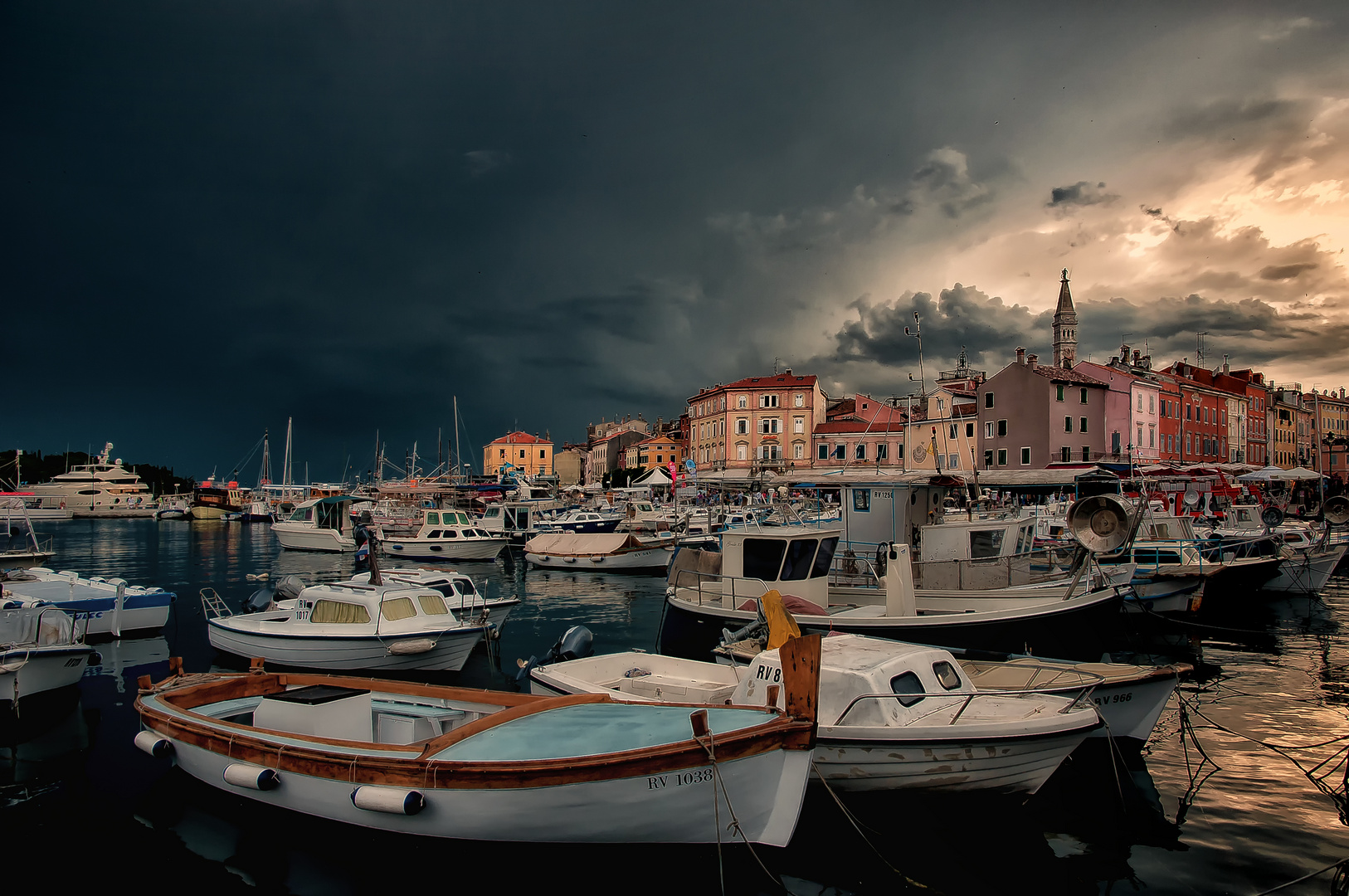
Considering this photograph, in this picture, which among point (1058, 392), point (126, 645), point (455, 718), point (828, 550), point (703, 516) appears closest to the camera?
point (455, 718)

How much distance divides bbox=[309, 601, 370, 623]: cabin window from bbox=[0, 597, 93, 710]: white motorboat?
12.9 feet

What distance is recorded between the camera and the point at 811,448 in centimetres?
8006

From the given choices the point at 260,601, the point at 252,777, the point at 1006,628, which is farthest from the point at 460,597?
the point at 1006,628

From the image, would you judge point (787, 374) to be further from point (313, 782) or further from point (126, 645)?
→ point (313, 782)

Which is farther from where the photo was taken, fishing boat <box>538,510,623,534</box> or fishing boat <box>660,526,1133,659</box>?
fishing boat <box>538,510,623,534</box>

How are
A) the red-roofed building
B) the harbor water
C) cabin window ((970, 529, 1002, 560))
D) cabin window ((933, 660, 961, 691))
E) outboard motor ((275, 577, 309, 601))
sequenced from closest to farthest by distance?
the harbor water
cabin window ((933, 660, 961, 691))
cabin window ((970, 529, 1002, 560))
outboard motor ((275, 577, 309, 601))
the red-roofed building

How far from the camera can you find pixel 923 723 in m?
8.41

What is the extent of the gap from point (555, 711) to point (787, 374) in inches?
2985

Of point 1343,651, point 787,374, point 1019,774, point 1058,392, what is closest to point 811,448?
point 787,374

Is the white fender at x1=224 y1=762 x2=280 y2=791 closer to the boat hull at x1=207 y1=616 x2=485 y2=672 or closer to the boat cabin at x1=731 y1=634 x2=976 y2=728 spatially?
the boat cabin at x1=731 y1=634 x2=976 y2=728

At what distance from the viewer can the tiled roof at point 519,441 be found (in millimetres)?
152250

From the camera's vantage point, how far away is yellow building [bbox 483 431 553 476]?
151000 millimetres

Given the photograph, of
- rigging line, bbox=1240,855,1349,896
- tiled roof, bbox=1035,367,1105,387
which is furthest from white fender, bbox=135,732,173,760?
tiled roof, bbox=1035,367,1105,387

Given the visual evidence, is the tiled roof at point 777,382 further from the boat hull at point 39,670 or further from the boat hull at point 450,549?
the boat hull at point 39,670
